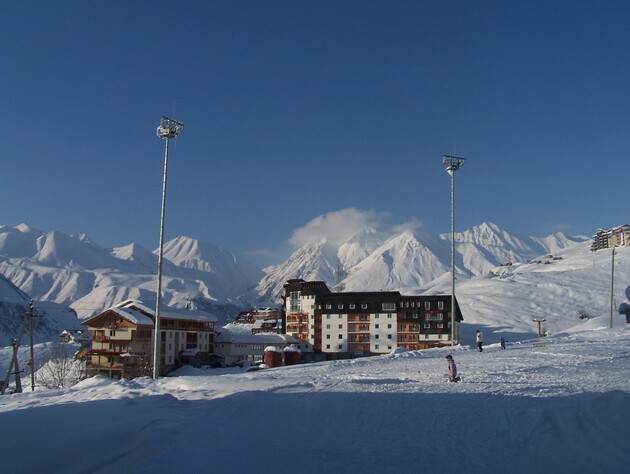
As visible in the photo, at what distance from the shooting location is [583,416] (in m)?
12.8

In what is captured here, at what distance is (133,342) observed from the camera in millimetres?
67875

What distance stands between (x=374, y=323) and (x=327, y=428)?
76228 millimetres

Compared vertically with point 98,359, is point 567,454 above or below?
above

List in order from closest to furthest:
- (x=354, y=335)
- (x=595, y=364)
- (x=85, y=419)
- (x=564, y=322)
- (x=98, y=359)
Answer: (x=85, y=419)
(x=595, y=364)
(x=98, y=359)
(x=354, y=335)
(x=564, y=322)

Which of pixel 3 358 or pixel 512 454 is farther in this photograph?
pixel 3 358

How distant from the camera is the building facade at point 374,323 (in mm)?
85438

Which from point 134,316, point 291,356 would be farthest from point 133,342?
point 291,356

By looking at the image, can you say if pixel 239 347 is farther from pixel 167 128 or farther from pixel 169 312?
pixel 167 128

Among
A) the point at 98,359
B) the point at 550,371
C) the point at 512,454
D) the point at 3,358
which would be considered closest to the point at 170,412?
the point at 512,454

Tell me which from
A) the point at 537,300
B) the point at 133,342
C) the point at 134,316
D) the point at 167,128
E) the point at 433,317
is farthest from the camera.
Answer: the point at 537,300

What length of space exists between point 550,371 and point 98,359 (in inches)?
2320

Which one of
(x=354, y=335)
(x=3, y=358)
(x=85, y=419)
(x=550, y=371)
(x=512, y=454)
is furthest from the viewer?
(x=3, y=358)

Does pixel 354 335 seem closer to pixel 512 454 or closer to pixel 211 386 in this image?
pixel 211 386

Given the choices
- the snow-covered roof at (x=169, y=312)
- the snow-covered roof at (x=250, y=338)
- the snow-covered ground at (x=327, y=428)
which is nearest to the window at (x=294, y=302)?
the snow-covered roof at (x=250, y=338)
